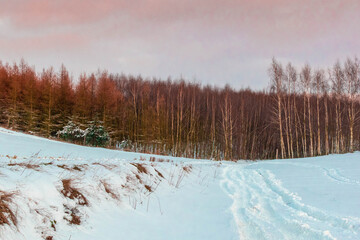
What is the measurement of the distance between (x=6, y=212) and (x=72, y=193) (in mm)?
1207

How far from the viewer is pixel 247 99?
46.4 meters

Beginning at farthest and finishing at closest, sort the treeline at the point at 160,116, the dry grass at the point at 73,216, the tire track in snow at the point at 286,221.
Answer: the treeline at the point at 160,116 → the tire track in snow at the point at 286,221 → the dry grass at the point at 73,216

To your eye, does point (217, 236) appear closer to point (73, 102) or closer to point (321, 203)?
point (321, 203)

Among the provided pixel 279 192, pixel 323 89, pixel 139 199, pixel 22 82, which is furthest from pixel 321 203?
pixel 22 82

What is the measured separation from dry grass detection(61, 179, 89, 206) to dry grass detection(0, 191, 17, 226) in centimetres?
94

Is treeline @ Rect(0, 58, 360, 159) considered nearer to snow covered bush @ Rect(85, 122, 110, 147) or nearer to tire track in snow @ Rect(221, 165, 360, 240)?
snow covered bush @ Rect(85, 122, 110, 147)

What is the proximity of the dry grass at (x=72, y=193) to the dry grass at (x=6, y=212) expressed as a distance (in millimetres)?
943

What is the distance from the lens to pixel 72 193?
3939mm

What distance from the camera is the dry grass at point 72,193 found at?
385cm

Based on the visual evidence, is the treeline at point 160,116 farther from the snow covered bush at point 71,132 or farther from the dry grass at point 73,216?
the dry grass at point 73,216

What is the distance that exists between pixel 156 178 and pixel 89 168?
2419 mm

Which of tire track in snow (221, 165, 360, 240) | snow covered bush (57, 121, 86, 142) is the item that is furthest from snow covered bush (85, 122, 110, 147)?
tire track in snow (221, 165, 360, 240)

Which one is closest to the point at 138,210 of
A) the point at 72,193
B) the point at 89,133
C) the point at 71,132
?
the point at 72,193

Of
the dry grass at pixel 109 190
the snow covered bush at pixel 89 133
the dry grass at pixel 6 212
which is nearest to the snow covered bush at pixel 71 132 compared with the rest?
the snow covered bush at pixel 89 133
